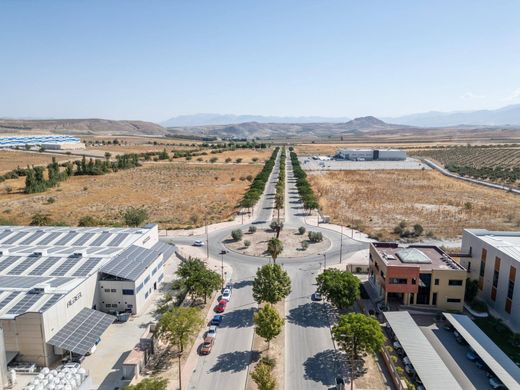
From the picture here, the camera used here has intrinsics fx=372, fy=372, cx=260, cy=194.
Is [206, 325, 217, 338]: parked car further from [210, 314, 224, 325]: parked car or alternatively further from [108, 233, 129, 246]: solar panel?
[108, 233, 129, 246]: solar panel

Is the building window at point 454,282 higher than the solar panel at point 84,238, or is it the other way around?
the solar panel at point 84,238

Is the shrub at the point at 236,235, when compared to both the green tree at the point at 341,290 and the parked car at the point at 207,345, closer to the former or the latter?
the green tree at the point at 341,290

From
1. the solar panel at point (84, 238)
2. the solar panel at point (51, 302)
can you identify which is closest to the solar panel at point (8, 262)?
the solar panel at point (84, 238)

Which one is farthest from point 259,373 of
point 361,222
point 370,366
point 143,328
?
point 361,222

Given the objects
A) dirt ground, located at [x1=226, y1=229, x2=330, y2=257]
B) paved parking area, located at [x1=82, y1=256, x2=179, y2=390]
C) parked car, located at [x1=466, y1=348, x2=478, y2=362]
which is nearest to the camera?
paved parking area, located at [x1=82, y1=256, x2=179, y2=390]

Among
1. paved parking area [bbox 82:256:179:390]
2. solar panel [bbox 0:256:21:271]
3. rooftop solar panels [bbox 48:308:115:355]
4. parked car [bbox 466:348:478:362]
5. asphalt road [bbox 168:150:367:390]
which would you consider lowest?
paved parking area [bbox 82:256:179:390]

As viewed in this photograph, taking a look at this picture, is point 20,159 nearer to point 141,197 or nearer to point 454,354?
point 141,197

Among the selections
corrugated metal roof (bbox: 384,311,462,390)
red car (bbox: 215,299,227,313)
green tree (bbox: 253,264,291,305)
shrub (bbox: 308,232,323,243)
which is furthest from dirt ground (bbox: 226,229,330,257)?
corrugated metal roof (bbox: 384,311,462,390)
